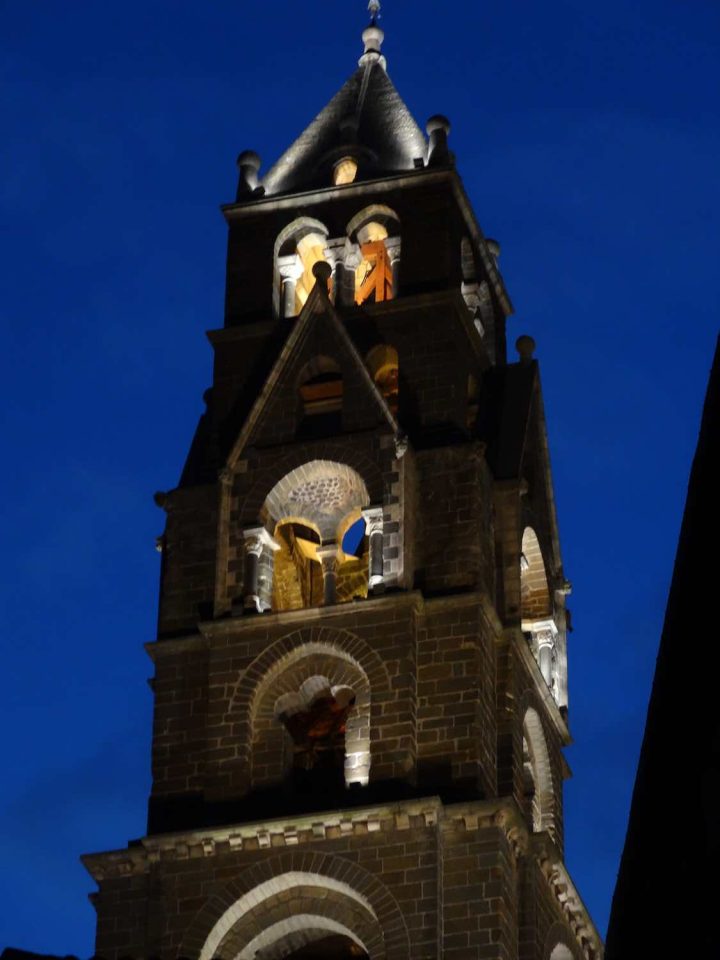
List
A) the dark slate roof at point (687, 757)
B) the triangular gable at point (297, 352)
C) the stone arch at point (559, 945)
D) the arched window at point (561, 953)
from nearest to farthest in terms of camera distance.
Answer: the dark slate roof at point (687, 757), the stone arch at point (559, 945), the arched window at point (561, 953), the triangular gable at point (297, 352)

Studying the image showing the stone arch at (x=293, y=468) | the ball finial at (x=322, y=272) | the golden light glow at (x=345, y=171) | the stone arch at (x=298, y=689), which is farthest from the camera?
the golden light glow at (x=345, y=171)

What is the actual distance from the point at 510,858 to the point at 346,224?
13099mm

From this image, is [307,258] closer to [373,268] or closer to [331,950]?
[373,268]

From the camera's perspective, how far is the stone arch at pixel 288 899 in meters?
40.8

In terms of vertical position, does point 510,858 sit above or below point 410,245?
below

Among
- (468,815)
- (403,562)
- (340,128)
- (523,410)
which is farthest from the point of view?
(340,128)

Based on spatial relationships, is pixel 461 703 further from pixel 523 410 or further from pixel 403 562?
pixel 523 410

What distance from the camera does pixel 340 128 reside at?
50.8m

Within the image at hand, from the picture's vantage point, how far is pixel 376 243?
49.4 metres

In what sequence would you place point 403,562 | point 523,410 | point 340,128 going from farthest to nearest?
point 340,128 < point 523,410 < point 403,562

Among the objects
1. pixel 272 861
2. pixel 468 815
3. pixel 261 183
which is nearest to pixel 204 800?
pixel 272 861

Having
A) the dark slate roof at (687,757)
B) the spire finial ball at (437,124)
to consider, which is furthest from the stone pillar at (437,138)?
the dark slate roof at (687,757)

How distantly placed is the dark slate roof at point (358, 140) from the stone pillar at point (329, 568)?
26.0 feet

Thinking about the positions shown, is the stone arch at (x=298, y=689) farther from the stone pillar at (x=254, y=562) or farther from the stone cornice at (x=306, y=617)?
the stone pillar at (x=254, y=562)
